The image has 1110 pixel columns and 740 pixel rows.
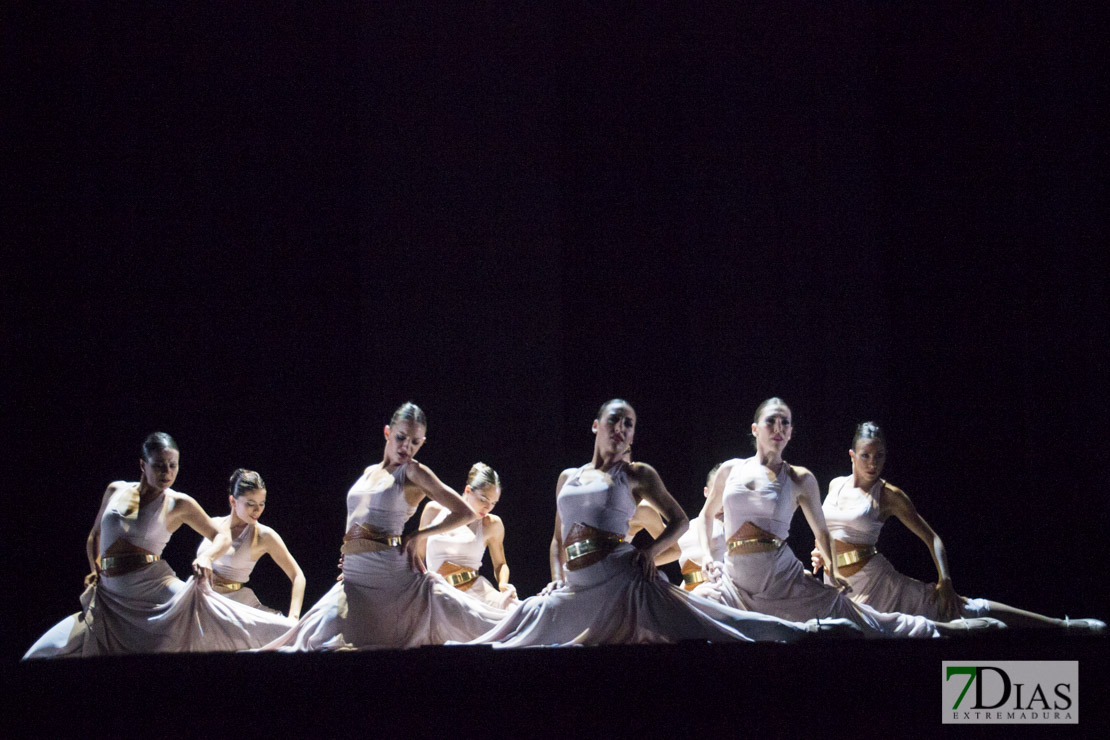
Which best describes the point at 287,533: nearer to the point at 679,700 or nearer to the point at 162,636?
the point at 162,636

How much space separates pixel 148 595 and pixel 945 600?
3.67m

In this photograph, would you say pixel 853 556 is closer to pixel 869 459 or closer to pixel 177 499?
pixel 869 459

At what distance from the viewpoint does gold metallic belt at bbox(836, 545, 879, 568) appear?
446cm

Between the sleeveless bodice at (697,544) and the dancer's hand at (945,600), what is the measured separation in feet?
3.26

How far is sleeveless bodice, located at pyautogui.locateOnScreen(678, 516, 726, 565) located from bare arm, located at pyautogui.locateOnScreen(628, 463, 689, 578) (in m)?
0.63

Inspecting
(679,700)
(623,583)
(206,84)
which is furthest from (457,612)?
(206,84)

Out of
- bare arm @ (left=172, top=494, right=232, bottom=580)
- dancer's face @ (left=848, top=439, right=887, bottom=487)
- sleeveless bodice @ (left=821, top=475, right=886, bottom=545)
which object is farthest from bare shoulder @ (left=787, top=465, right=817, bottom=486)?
bare arm @ (left=172, top=494, right=232, bottom=580)

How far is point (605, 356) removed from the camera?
5453mm

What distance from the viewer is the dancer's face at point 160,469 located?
4.31 meters

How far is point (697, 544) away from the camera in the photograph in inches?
180

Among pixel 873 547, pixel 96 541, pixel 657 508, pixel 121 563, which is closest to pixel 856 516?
pixel 873 547

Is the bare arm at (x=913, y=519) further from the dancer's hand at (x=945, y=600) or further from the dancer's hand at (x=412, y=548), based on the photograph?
the dancer's hand at (x=412, y=548)

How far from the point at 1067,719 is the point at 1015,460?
264cm

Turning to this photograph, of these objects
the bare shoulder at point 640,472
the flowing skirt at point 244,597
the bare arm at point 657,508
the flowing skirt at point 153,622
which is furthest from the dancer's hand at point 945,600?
the flowing skirt at point 244,597
